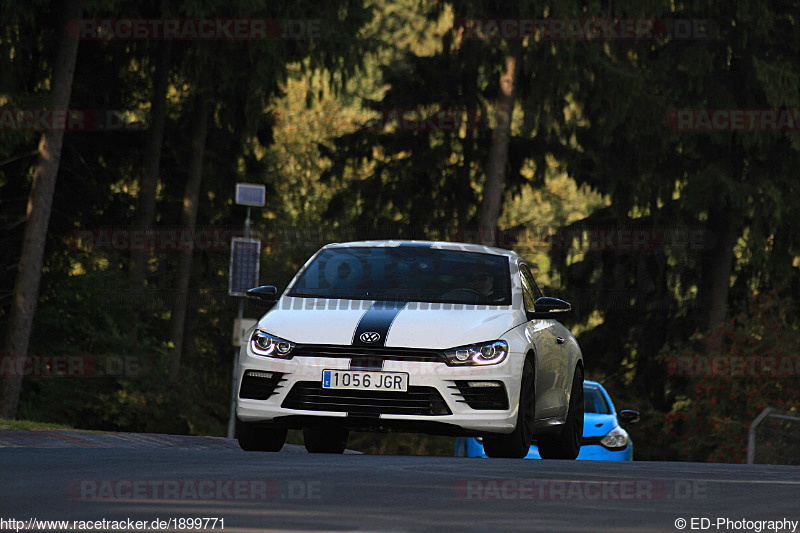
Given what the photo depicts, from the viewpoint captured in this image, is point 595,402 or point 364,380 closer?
point 364,380

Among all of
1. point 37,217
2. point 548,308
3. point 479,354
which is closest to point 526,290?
point 548,308

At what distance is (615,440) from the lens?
691 inches

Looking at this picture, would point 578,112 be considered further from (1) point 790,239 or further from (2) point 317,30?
(2) point 317,30

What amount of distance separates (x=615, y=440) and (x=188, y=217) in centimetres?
2246

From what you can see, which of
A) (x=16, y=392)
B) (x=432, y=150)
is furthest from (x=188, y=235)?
(x=16, y=392)

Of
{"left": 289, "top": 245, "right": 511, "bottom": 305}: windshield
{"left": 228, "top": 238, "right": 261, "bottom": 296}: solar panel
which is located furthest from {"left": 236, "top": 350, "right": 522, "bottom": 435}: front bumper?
{"left": 228, "top": 238, "right": 261, "bottom": 296}: solar panel

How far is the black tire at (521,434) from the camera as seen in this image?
473 inches

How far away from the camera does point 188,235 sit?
3909 centimetres

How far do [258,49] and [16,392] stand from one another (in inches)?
292

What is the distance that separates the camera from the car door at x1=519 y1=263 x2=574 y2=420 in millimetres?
12750

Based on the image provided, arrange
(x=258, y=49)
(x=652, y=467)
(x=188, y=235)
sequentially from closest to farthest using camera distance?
(x=652, y=467) → (x=258, y=49) → (x=188, y=235)
